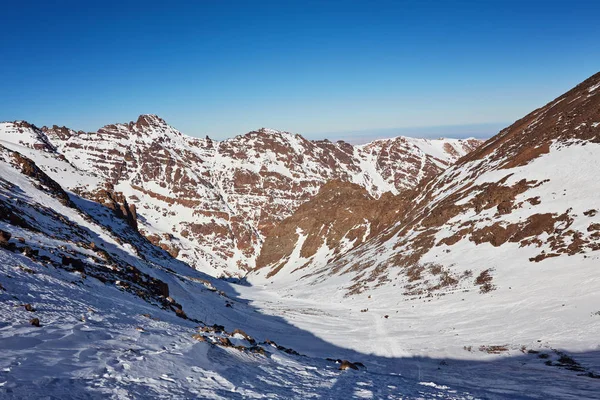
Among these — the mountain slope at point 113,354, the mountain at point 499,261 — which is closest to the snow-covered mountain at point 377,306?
the mountain slope at point 113,354

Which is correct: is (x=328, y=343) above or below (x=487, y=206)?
below

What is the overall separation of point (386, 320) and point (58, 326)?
105 feet

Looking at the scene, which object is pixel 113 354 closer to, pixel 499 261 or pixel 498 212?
pixel 499 261

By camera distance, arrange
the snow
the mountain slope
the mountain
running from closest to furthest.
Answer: the mountain slope, the snow, the mountain

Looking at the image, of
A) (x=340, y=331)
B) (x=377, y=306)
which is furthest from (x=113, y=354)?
(x=377, y=306)

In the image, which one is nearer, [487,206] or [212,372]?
[212,372]

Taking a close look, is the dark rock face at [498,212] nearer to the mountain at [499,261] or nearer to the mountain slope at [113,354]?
the mountain at [499,261]

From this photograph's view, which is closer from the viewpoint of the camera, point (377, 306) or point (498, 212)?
point (377, 306)

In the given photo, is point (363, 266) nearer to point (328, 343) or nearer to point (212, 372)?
point (328, 343)

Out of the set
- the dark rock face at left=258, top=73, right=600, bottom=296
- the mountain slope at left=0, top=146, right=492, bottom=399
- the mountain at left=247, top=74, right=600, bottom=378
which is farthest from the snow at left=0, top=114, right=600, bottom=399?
the dark rock face at left=258, top=73, right=600, bottom=296

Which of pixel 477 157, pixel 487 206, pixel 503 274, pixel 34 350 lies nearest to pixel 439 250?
pixel 487 206

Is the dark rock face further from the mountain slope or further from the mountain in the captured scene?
the mountain slope

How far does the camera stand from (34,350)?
29.0 ft

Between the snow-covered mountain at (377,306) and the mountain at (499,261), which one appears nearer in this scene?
the snow-covered mountain at (377,306)
